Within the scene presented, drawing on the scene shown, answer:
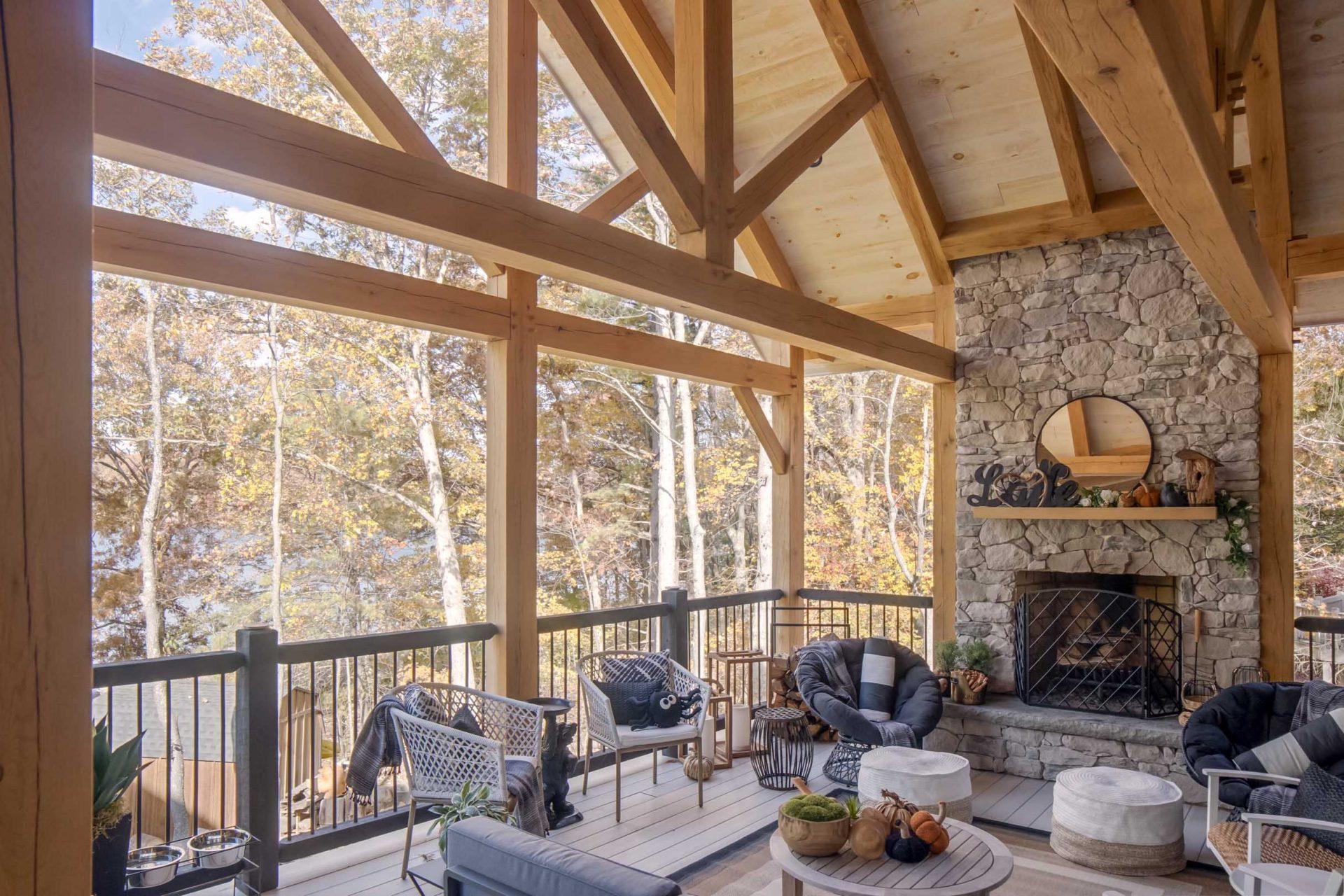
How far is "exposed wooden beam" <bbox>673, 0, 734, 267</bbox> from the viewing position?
3682 millimetres

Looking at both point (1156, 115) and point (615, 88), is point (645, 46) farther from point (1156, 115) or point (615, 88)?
point (1156, 115)

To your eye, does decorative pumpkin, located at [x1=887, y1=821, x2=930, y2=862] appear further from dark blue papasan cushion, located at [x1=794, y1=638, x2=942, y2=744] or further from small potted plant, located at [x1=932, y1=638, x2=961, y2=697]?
small potted plant, located at [x1=932, y1=638, x2=961, y2=697]

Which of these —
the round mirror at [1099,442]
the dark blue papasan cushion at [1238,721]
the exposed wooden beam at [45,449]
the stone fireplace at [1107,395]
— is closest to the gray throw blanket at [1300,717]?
the dark blue papasan cushion at [1238,721]

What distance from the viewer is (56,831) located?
0.84 m

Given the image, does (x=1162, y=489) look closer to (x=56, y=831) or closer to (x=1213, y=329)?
A: (x=1213, y=329)

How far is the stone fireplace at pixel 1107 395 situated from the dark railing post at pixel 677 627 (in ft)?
6.37

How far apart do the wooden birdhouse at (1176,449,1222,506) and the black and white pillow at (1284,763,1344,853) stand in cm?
212

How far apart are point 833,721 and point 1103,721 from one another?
1.60 meters

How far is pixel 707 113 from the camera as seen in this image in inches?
145

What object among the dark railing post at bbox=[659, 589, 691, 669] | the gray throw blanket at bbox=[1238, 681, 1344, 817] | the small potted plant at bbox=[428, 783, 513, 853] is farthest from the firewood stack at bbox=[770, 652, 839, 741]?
the small potted plant at bbox=[428, 783, 513, 853]

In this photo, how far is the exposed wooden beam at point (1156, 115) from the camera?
1.68 meters

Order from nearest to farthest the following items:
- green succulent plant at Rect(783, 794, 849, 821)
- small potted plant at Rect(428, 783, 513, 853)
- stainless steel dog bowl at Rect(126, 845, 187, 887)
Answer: small potted plant at Rect(428, 783, 513, 853)
stainless steel dog bowl at Rect(126, 845, 187, 887)
green succulent plant at Rect(783, 794, 849, 821)

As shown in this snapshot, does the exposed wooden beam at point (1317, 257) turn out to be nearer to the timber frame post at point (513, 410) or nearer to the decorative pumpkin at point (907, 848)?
the decorative pumpkin at point (907, 848)

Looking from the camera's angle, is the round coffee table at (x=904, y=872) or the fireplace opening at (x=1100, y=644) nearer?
the round coffee table at (x=904, y=872)
